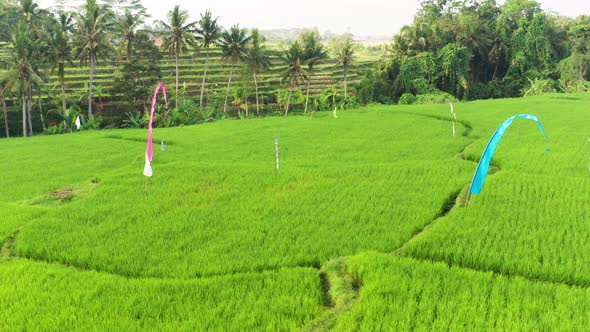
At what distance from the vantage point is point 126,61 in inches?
1278

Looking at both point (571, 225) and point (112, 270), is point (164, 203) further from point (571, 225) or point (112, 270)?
point (571, 225)

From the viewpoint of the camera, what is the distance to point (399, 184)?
7641 mm

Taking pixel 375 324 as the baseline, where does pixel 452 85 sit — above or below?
above

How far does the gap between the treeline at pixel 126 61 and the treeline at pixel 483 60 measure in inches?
193

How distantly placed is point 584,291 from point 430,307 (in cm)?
153

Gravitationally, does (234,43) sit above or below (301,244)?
above

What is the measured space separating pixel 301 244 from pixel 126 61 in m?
31.4

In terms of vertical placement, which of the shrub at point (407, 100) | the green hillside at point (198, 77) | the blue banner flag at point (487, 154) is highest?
the green hillside at point (198, 77)

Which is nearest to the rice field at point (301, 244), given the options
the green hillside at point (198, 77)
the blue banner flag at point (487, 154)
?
the blue banner flag at point (487, 154)

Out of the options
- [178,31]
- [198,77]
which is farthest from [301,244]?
[198,77]

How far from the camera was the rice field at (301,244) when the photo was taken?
12.2 feet

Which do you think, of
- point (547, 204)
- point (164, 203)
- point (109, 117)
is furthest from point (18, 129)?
point (547, 204)

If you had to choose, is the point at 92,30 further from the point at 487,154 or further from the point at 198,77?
the point at 487,154

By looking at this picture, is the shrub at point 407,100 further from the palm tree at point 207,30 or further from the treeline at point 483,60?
the palm tree at point 207,30
